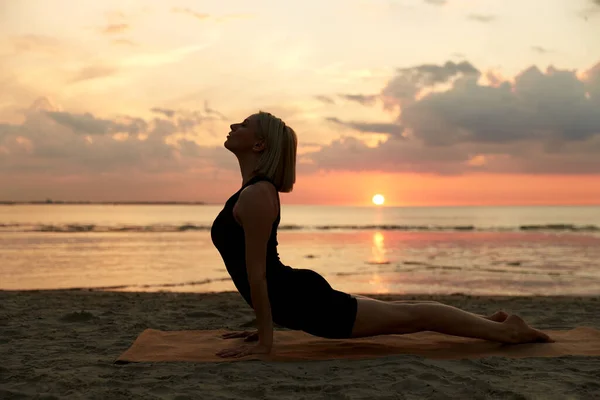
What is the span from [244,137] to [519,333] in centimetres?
294

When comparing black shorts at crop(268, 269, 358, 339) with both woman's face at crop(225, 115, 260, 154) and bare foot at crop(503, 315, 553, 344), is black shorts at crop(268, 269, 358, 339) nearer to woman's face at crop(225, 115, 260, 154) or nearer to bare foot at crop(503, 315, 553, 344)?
woman's face at crop(225, 115, 260, 154)

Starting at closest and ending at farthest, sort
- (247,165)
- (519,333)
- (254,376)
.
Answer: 1. (254,376)
2. (247,165)
3. (519,333)

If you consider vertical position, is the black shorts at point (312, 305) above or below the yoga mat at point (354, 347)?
above

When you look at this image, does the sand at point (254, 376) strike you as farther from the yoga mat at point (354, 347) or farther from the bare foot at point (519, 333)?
the bare foot at point (519, 333)

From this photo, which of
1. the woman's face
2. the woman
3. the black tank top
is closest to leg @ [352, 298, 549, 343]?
the woman

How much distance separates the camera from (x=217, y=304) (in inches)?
342

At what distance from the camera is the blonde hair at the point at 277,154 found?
4590 millimetres

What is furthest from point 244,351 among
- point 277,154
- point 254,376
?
point 277,154

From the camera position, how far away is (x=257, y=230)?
4426mm

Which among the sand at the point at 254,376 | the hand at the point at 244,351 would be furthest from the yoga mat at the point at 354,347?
the sand at the point at 254,376

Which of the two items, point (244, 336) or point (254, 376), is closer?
point (254, 376)

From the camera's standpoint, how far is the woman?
181 inches

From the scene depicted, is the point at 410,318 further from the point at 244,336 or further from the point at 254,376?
the point at 244,336

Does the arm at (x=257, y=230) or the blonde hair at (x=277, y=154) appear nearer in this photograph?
the arm at (x=257, y=230)
